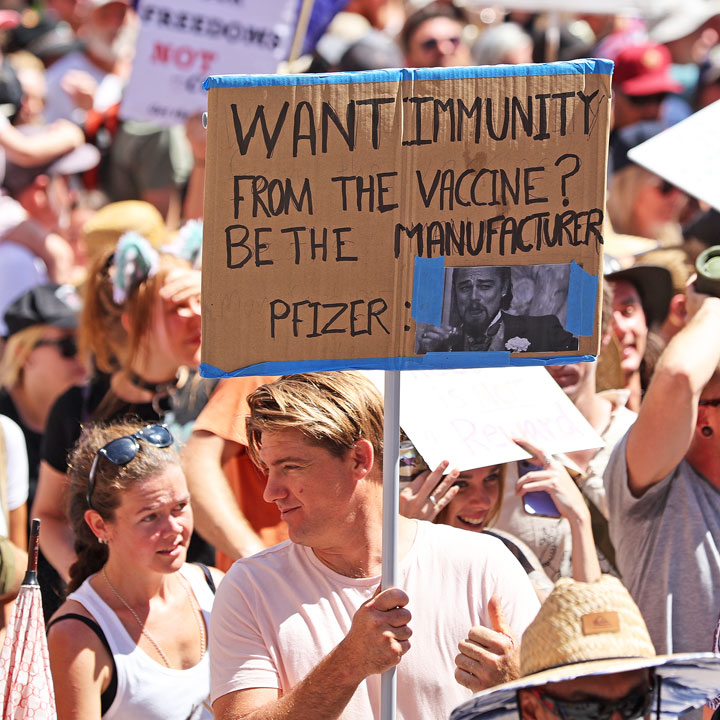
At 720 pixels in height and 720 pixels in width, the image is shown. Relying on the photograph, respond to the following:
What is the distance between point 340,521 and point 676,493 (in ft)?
3.69

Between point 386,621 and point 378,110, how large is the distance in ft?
3.03

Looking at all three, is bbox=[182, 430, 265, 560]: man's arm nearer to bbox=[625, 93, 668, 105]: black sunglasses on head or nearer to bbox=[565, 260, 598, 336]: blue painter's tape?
bbox=[565, 260, 598, 336]: blue painter's tape

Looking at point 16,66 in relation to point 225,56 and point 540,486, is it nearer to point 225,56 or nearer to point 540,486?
point 225,56

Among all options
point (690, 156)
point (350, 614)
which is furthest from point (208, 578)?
point (690, 156)

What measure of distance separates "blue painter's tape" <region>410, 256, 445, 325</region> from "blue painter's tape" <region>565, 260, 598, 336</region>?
24 centimetres

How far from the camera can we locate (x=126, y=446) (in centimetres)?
328

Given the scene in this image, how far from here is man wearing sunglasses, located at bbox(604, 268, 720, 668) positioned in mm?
3184

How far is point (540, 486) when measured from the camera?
3.23 metres

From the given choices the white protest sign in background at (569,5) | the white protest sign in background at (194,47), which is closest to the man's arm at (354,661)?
Answer: the white protest sign in background at (194,47)

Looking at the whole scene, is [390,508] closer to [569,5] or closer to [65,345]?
[65,345]

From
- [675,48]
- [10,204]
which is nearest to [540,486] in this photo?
[10,204]

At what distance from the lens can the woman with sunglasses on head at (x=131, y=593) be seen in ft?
9.87

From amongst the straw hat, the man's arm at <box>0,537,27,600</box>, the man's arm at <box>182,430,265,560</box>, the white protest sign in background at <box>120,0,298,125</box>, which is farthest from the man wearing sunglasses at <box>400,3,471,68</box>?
the straw hat

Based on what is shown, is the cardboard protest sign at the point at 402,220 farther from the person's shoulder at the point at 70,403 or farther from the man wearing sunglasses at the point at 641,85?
the man wearing sunglasses at the point at 641,85
